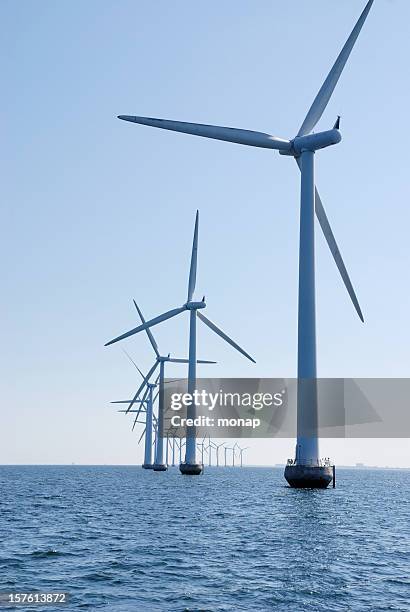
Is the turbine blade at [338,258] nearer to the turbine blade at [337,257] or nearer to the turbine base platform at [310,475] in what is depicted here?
the turbine blade at [337,257]

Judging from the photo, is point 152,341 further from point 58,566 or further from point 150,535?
point 58,566

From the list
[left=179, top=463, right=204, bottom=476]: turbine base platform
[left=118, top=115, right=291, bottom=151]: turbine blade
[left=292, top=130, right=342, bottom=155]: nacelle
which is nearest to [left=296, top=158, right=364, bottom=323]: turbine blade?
[left=292, top=130, right=342, bottom=155]: nacelle

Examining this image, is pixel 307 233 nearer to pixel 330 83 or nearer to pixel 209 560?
pixel 330 83

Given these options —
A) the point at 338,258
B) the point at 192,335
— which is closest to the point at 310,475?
the point at 338,258

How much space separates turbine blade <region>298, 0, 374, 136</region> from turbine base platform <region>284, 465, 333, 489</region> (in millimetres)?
41493

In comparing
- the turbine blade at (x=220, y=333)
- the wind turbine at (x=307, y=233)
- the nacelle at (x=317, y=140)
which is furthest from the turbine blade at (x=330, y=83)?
the turbine blade at (x=220, y=333)

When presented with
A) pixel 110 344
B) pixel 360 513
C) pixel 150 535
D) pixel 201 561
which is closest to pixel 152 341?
pixel 110 344

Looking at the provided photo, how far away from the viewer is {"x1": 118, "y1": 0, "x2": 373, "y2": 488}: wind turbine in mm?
75562

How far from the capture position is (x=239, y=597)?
24562mm

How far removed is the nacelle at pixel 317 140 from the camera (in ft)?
277

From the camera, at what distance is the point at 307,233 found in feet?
267

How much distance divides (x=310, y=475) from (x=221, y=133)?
38.3 m

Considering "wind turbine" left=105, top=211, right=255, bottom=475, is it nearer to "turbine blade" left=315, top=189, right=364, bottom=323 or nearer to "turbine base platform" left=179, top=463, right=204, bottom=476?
"turbine base platform" left=179, top=463, right=204, bottom=476

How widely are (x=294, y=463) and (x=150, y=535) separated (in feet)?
129
